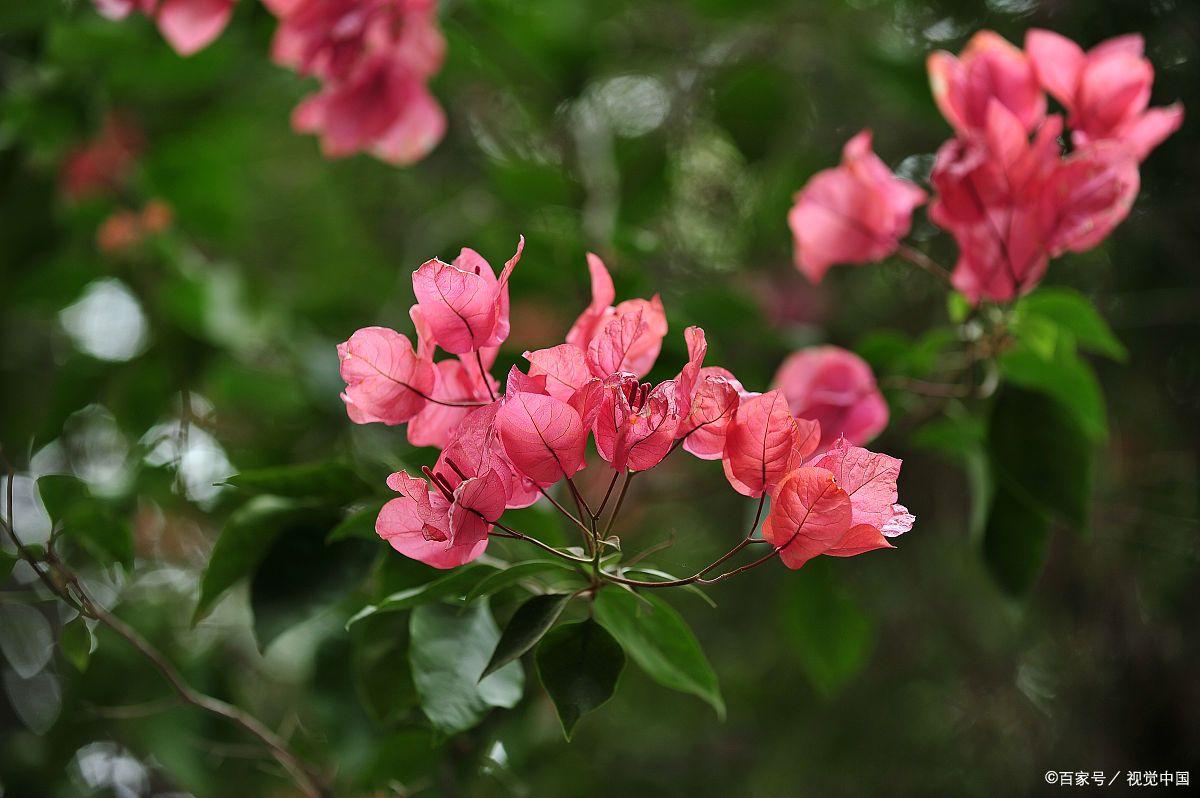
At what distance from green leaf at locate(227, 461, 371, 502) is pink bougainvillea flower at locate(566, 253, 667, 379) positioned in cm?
16

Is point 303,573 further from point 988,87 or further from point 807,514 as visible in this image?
point 988,87

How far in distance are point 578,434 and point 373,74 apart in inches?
19.1

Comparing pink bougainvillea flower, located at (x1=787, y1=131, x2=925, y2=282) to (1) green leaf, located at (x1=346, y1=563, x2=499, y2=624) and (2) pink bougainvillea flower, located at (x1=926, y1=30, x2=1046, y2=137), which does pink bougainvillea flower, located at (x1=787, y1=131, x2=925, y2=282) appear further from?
(1) green leaf, located at (x1=346, y1=563, x2=499, y2=624)

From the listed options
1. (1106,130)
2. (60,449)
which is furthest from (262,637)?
(60,449)

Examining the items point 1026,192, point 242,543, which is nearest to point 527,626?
point 242,543

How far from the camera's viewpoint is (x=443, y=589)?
40 centimetres

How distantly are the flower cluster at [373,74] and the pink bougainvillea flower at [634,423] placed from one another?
0.42m

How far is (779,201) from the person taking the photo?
1008 mm

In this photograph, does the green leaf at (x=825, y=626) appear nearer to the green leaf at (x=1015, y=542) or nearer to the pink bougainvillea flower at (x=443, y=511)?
the green leaf at (x=1015, y=542)

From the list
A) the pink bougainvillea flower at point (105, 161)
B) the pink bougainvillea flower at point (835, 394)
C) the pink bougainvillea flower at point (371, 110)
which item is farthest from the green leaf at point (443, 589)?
the pink bougainvillea flower at point (105, 161)

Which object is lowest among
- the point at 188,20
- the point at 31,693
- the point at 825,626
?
the point at 31,693

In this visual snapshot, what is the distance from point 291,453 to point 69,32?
0.41 metres

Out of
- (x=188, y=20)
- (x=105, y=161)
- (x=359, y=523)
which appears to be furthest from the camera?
(x=105, y=161)

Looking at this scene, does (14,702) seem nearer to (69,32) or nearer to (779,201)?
(69,32)
